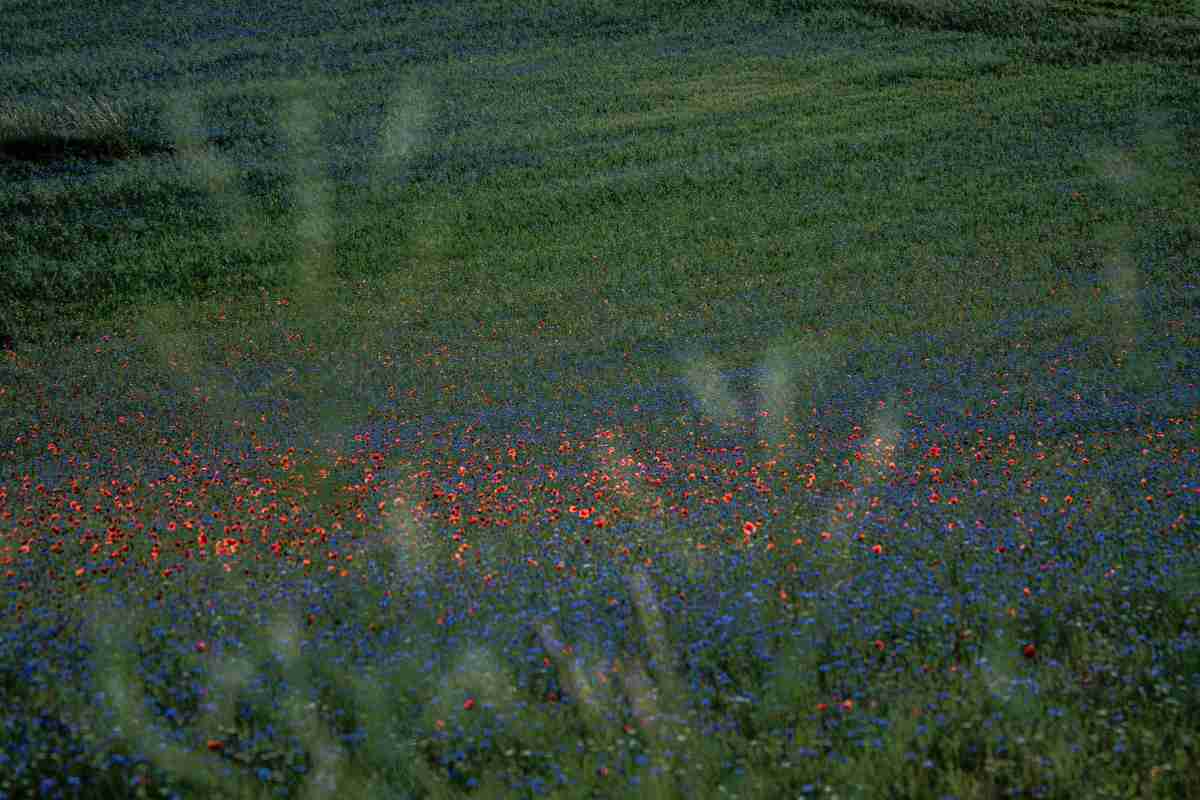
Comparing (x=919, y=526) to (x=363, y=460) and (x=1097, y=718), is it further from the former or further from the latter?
(x=363, y=460)

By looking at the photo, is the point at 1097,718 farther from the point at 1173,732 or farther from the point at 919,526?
the point at 919,526

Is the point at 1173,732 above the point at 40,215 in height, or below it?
above

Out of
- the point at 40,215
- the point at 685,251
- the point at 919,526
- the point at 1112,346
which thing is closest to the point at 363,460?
the point at 919,526

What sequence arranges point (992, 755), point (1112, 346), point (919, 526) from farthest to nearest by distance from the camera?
1. point (1112, 346)
2. point (919, 526)
3. point (992, 755)

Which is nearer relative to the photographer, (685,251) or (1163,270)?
(1163,270)

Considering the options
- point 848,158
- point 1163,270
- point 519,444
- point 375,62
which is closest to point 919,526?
point 519,444

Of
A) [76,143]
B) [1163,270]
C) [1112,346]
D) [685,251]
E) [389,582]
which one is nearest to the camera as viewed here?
[389,582]

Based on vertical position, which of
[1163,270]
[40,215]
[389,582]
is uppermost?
[389,582]
